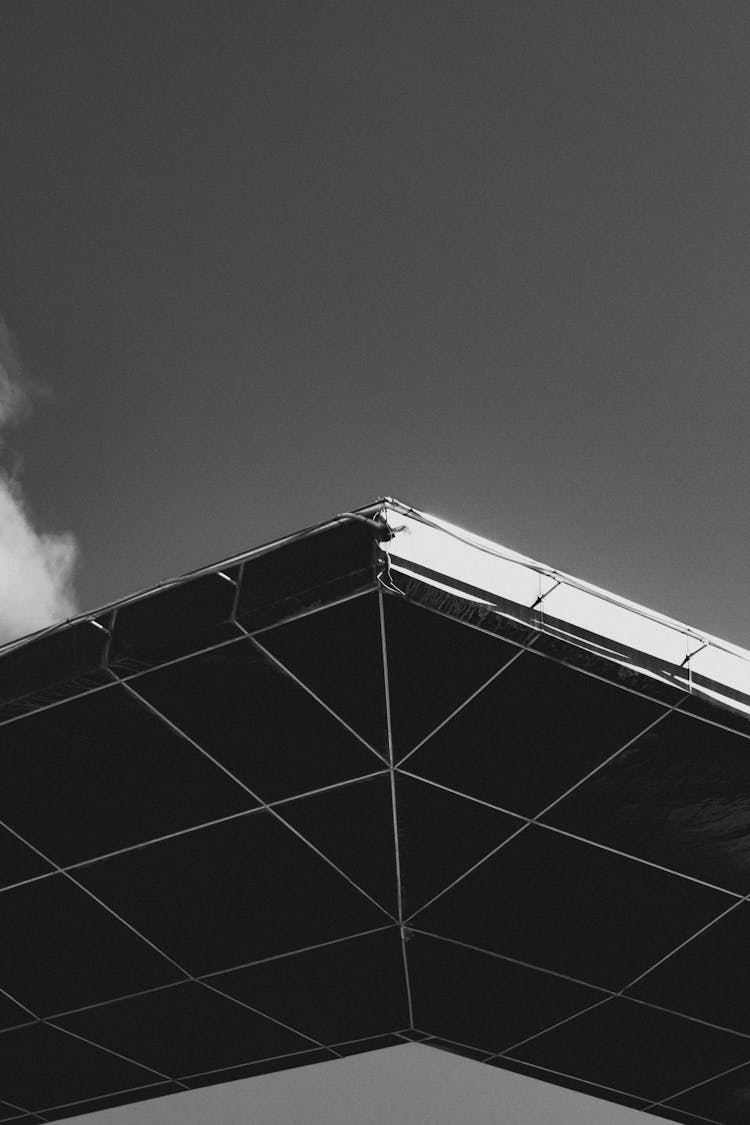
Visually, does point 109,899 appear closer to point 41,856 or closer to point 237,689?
point 41,856

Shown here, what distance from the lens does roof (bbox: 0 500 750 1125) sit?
17.0 metres

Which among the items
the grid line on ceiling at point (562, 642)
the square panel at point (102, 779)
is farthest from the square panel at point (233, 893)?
the grid line on ceiling at point (562, 642)

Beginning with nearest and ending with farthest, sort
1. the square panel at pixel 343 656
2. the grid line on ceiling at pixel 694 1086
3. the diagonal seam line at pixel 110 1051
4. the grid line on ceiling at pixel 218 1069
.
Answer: the square panel at pixel 343 656 < the diagonal seam line at pixel 110 1051 < the grid line on ceiling at pixel 218 1069 < the grid line on ceiling at pixel 694 1086

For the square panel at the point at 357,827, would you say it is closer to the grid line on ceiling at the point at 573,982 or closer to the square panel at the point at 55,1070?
the grid line on ceiling at the point at 573,982

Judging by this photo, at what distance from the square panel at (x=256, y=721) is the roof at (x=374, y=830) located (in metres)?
0.05

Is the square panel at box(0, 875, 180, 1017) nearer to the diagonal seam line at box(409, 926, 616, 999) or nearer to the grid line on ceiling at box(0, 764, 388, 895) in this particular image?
the grid line on ceiling at box(0, 764, 388, 895)

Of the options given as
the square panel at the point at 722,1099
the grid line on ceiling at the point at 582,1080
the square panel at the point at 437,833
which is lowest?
the square panel at the point at 722,1099

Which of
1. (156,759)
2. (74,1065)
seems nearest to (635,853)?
(156,759)

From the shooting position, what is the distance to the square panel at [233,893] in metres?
21.1

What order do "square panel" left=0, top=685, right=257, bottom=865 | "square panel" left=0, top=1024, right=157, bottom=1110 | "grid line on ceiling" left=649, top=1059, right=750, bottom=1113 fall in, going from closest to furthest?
"square panel" left=0, top=685, right=257, bottom=865 < "grid line on ceiling" left=649, top=1059, right=750, bottom=1113 < "square panel" left=0, top=1024, right=157, bottom=1110

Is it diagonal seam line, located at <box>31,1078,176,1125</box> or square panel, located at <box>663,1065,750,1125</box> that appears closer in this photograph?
square panel, located at <box>663,1065,750,1125</box>

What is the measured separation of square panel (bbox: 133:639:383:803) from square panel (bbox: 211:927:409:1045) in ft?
15.2

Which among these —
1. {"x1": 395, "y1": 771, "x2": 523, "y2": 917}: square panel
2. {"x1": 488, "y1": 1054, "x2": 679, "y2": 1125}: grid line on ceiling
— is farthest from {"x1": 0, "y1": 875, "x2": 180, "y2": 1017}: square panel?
{"x1": 488, "y1": 1054, "x2": 679, "y2": 1125}: grid line on ceiling

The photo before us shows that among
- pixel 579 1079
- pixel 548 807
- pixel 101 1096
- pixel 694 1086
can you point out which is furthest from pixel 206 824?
pixel 694 1086
